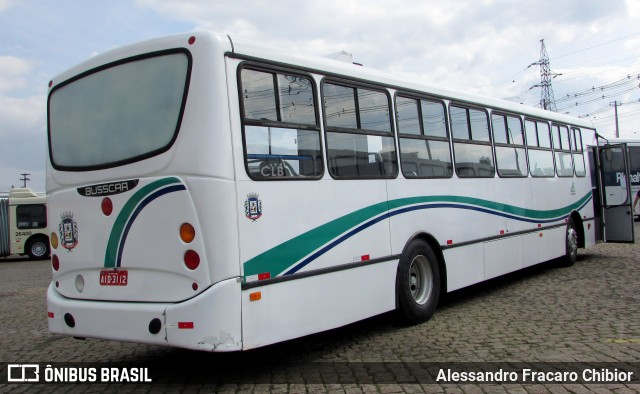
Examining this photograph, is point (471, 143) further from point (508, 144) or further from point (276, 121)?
point (276, 121)

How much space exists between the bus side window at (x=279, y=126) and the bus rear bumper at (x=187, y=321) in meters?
1.08

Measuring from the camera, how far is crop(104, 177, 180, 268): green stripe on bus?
16.8 feet

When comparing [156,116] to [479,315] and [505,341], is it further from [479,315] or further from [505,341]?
[479,315]

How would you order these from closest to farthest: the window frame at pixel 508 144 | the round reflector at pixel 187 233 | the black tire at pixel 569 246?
the round reflector at pixel 187 233 < the window frame at pixel 508 144 < the black tire at pixel 569 246

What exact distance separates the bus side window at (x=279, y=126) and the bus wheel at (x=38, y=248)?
22.4 meters

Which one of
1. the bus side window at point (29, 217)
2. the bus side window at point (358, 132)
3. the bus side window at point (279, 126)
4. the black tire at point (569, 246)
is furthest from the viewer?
the bus side window at point (29, 217)

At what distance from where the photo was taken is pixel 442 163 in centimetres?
800

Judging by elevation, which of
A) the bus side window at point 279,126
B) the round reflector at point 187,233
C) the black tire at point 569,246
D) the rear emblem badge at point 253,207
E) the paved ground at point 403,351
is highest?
the bus side window at point 279,126

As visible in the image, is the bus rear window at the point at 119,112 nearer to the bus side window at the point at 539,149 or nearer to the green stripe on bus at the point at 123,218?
the green stripe on bus at the point at 123,218

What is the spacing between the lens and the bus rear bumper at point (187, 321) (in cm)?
477

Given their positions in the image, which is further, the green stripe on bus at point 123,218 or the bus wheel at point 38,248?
the bus wheel at point 38,248

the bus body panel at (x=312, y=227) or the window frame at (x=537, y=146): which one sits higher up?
the window frame at (x=537, y=146)

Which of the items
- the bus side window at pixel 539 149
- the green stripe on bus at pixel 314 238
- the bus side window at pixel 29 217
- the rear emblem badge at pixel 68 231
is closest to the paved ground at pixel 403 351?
the green stripe on bus at pixel 314 238

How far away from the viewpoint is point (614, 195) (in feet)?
44.7
